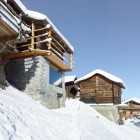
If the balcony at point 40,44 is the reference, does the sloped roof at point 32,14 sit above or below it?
above

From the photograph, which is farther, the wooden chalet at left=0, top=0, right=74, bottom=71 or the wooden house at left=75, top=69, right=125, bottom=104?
the wooden house at left=75, top=69, right=125, bottom=104

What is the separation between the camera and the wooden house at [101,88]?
95.7 ft

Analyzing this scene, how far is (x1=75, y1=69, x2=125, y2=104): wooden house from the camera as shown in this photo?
95.7ft

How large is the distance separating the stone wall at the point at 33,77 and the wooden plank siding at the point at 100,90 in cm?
1320

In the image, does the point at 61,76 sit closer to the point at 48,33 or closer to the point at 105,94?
the point at 48,33

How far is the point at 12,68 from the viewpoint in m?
16.9

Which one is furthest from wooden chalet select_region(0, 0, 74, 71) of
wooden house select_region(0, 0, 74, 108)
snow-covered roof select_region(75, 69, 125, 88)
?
snow-covered roof select_region(75, 69, 125, 88)

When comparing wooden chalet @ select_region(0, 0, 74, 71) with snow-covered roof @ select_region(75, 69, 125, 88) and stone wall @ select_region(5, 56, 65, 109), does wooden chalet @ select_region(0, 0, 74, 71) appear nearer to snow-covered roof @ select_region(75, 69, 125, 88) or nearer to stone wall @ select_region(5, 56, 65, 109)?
stone wall @ select_region(5, 56, 65, 109)


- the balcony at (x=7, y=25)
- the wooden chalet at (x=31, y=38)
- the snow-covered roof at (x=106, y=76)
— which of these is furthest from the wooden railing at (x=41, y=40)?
the snow-covered roof at (x=106, y=76)

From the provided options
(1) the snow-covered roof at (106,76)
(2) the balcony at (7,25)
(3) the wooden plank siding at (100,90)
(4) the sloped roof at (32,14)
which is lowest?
(3) the wooden plank siding at (100,90)

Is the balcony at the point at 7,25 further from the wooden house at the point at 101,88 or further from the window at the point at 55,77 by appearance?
the wooden house at the point at 101,88

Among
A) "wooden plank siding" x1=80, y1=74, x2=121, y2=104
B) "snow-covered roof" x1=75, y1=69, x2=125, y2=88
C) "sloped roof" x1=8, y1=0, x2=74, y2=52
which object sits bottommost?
"wooden plank siding" x1=80, y1=74, x2=121, y2=104

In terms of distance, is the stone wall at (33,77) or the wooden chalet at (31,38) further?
the stone wall at (33,77)

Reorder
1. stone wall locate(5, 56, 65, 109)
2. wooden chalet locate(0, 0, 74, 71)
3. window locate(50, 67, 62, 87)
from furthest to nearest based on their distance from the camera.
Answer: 1. window locate(50, 67, 62, 87)
2. stone wall locate(5, 56, 65, 109)
3. wooden chalet locate(0, 0, 74, 71)
